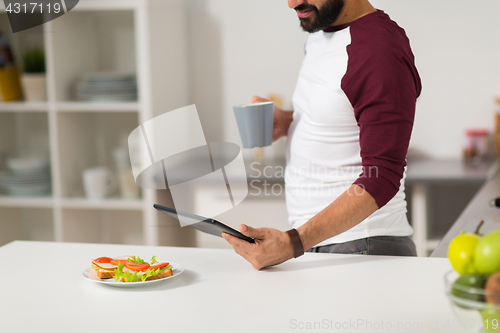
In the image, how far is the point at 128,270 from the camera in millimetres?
851

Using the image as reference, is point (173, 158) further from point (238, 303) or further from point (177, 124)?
point (238, 303)

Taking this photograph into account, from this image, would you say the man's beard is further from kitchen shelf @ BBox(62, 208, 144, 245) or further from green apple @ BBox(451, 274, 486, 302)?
kitchen shelf @ BBox(62, 208, 144, 245)

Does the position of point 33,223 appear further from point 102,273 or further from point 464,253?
point 464,253

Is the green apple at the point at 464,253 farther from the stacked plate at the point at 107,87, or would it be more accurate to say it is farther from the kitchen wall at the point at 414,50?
the stacked plate at the point at 107,87

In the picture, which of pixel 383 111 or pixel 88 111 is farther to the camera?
pixel 88 111

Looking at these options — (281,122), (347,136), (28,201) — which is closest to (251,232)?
(347,136)

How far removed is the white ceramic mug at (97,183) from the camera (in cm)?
233

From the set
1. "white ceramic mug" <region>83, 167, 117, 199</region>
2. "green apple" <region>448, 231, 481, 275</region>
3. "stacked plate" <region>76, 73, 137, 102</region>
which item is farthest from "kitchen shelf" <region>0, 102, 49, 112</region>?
"green apple" <region>448, 231, 481, 275</region>

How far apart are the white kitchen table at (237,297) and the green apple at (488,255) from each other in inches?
6.0

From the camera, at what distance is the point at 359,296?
2.54ft

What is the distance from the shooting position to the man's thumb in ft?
2.93

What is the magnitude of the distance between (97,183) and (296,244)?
63.5 inches

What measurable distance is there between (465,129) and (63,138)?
1.81 metres

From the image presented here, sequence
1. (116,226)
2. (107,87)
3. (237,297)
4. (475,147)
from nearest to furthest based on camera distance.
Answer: (237,297)
(475,147)
(107,87)
(116,226)
